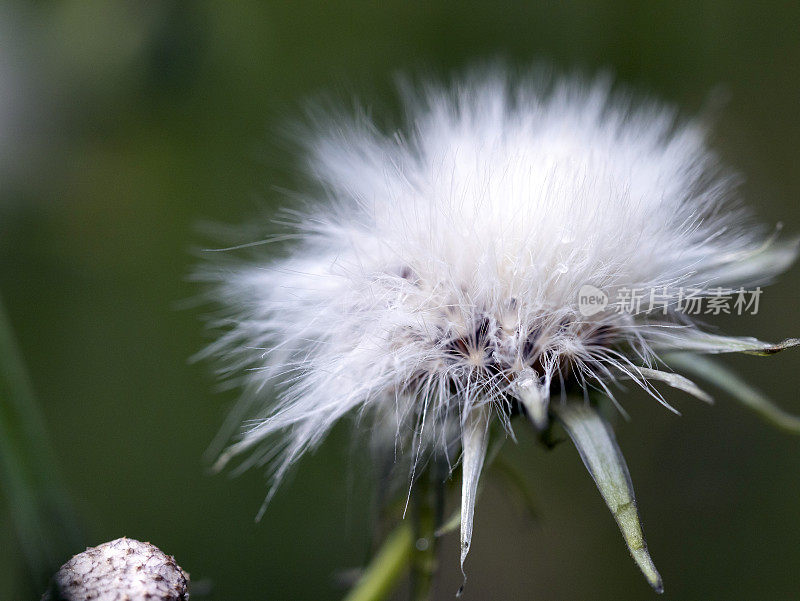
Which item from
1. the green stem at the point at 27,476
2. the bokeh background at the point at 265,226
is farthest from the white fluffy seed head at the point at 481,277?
the bokeh background at the point at 265,226

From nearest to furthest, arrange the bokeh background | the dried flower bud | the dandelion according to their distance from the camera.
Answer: the dried flower bud < the dandelion < the bokeh background

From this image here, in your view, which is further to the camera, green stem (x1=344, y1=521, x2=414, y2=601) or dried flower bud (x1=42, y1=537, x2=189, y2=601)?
green stem (x1=344, y1=521, x2=414, y2=601)

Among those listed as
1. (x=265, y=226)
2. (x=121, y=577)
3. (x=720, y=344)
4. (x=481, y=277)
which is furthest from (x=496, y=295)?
(x=265, y=226)

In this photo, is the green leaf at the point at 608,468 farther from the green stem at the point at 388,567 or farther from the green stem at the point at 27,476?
the green stem at the point at 27,476

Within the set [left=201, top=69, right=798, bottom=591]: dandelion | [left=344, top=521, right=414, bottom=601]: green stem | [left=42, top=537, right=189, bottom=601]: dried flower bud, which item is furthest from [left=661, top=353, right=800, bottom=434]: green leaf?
[left=42, top=537, right=189, bottom=601]: dried flower bud

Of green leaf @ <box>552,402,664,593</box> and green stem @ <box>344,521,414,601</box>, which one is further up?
green leaf @ <box>552,402,664,593</box>

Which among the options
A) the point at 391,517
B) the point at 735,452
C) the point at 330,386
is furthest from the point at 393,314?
the point at 735,452

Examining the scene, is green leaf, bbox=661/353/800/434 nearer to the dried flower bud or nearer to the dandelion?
the dandelion

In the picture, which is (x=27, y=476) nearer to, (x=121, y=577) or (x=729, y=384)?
(x=121, y=577)
